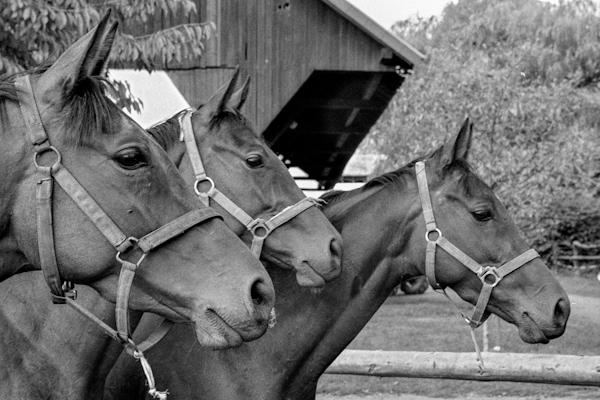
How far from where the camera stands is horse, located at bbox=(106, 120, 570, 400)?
14.6 ft

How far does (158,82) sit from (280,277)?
7.93 metres

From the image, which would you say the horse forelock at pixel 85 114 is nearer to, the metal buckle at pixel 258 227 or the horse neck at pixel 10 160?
the horse neck at pixel 10 160

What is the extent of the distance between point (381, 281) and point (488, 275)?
0.57m

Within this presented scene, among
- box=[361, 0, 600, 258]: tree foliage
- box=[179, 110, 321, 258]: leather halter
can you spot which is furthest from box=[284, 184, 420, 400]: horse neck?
box=[361, 0, 600, 258]: tree foliage

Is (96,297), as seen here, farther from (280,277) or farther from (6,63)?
(6,63)

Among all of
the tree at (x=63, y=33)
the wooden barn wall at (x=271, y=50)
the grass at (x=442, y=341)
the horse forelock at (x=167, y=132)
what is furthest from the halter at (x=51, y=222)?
the wooden barn wall at (x=271, y=50)

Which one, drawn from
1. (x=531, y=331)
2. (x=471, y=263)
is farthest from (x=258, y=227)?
(x=531, y=331)

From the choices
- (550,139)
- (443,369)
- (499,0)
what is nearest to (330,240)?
(443,369)

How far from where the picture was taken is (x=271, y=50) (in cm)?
1515

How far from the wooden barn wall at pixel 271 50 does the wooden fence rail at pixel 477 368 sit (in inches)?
332

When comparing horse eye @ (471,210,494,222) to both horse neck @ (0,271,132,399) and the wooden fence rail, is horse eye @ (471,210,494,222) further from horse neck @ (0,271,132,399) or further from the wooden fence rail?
horse neck @ (0,271,132,399)

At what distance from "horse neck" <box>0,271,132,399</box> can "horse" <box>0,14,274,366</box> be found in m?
0.87

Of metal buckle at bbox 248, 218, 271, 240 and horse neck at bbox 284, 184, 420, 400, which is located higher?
metal buckle at bbox 248, 218, 271, 240

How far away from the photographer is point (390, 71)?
1541 centimetres
